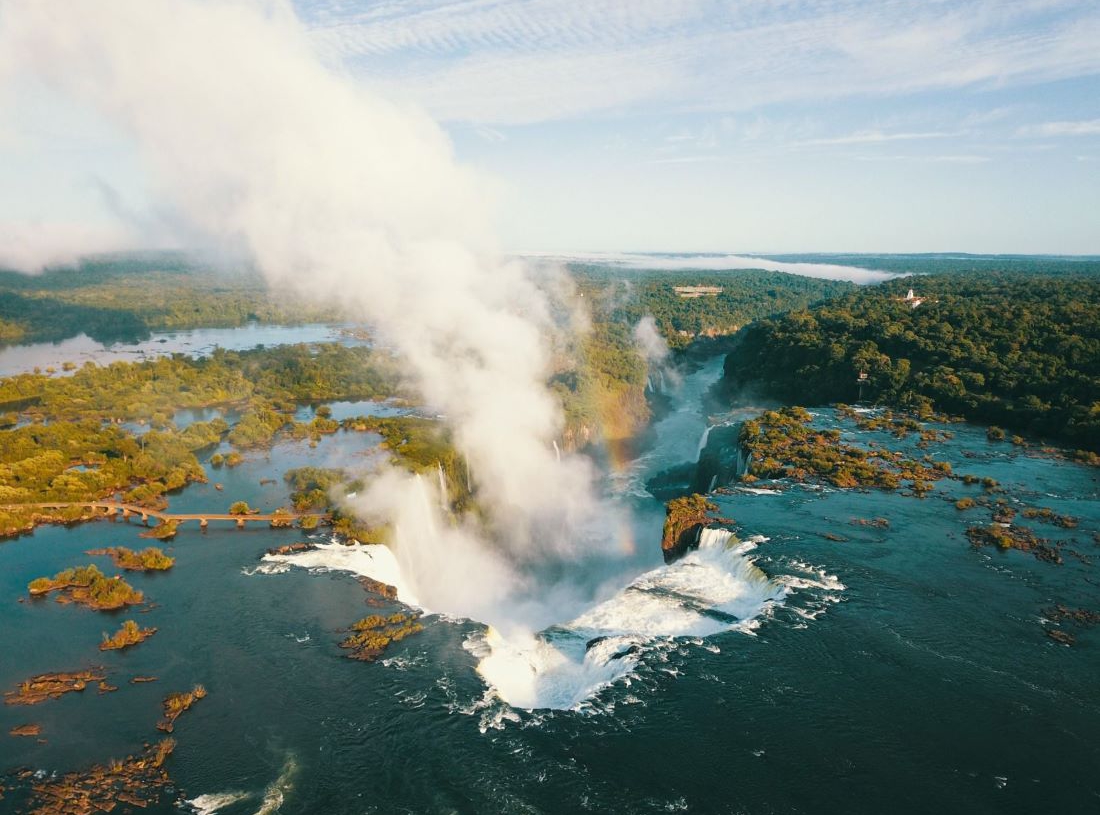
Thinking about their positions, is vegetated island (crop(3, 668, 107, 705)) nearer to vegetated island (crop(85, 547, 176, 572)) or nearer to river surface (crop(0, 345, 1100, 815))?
river surface (crop(0, 345, 1100, 815))

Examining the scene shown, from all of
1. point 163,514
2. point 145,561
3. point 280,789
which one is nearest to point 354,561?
point 145,561

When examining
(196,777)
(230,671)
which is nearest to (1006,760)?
(196,777)

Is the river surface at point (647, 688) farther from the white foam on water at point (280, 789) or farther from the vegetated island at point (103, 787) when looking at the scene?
the vegetated island at point (103, 787)

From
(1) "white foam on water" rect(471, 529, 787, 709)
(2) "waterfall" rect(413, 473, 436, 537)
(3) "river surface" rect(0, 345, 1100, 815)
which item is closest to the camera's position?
(3) "river surface" rect(0, 345, 1100, 815)

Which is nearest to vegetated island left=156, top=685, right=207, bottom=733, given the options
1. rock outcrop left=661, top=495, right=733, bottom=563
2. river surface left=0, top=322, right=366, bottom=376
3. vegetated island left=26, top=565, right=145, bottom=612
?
vegetated island left=26, top=565, right=145, bottom=612

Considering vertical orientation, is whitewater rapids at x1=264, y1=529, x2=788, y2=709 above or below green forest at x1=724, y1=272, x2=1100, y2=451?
below

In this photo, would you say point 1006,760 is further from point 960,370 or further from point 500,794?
point 960,370

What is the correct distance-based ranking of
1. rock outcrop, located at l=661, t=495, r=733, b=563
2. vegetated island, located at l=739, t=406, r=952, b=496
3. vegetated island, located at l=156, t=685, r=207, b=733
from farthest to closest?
vegetated island, located at l=739, t=406, r=952, b=496 → rock outcrop, located at l=661, t=495, r=733, b=563 → vegetated island, located at l=156, t=685, r=207, b=733

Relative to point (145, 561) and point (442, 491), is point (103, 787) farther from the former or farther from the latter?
point (442, 491)
